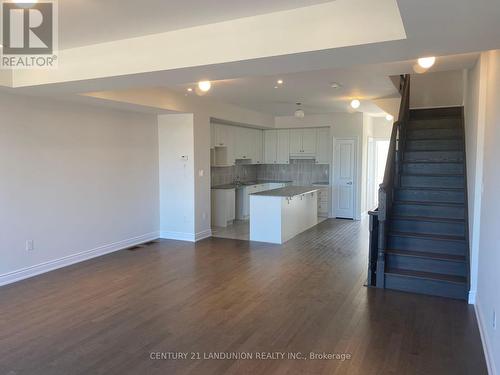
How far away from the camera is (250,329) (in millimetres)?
3283

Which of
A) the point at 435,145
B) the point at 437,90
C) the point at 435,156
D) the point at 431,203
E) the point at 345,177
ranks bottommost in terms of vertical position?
the point at 431,203

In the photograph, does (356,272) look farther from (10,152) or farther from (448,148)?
(10,152)

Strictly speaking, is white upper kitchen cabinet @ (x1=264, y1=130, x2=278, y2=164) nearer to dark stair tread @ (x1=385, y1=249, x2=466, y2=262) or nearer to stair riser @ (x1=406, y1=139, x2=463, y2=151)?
stair riser @ (x1=406, y1=139, x2=463, y2=151)

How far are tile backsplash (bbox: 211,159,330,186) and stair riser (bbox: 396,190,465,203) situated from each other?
4.39 meters

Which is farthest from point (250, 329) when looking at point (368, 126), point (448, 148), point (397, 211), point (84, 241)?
point (368, 126)

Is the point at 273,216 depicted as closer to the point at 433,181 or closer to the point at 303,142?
the point at 433,181

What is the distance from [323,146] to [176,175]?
13.7 feet

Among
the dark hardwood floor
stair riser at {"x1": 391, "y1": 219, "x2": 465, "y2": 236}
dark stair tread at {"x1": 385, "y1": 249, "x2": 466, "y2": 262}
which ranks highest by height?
stair riser at {"x1": 391, "y1": 219, "x2": 465, "y2": 236}

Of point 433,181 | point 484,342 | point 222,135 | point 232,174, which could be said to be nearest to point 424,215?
point 433,181

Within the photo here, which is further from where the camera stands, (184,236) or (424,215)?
(184,236)

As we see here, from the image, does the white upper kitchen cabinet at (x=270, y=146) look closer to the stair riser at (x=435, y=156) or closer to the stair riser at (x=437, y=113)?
the stair riser at (x=437, y=113)

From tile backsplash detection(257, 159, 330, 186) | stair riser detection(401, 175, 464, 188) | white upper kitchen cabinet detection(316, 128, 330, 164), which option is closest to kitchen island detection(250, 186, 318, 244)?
stair riser detection(401, 175, 464, 188)

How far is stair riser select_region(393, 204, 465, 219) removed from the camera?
15.4 feet

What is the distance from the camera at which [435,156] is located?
5484mm
